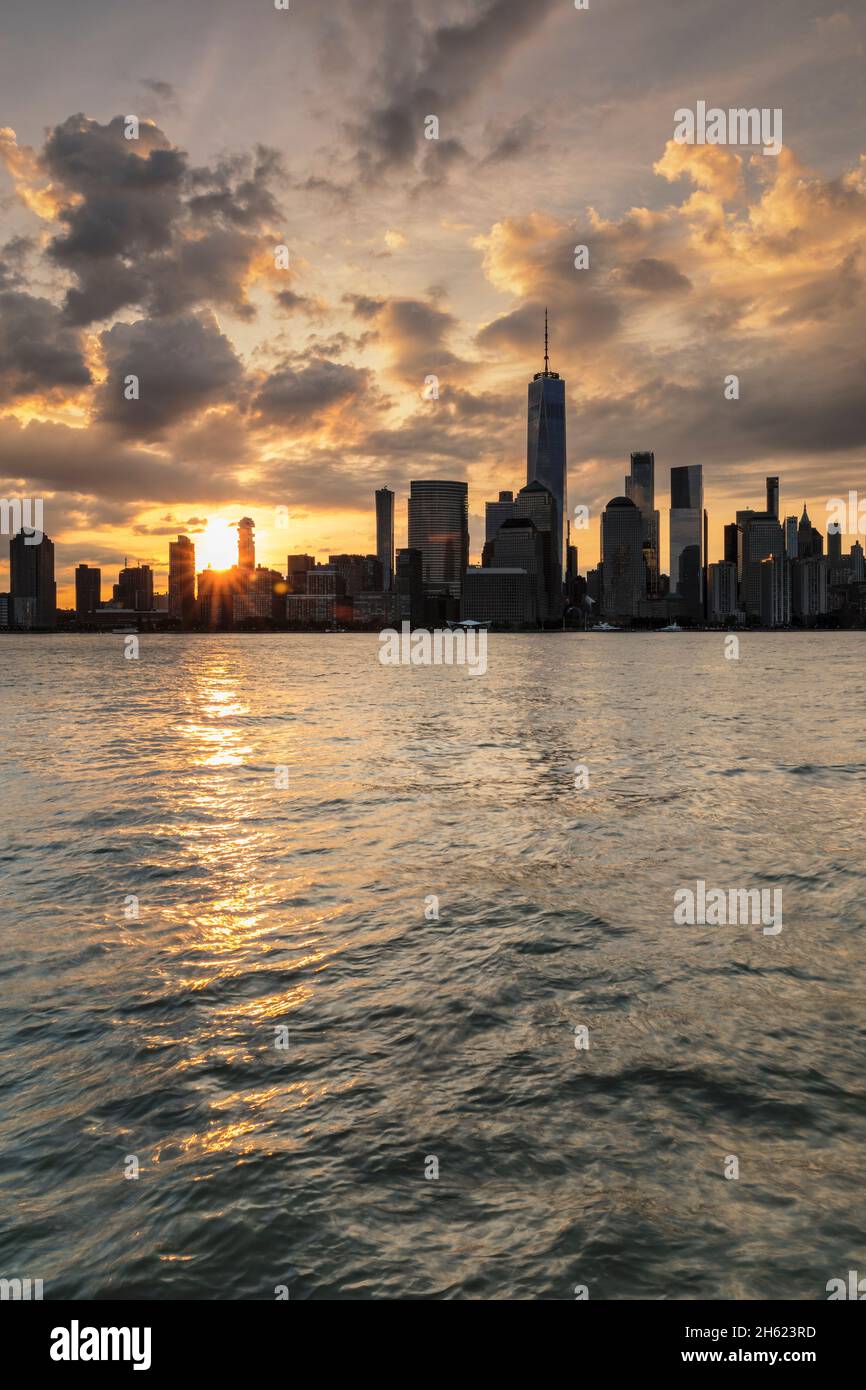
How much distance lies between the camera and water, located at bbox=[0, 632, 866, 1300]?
868cm

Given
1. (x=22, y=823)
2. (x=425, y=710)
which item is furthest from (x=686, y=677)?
(x=22, y=823)

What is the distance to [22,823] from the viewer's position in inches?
1194

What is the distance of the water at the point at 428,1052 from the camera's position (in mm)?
8680

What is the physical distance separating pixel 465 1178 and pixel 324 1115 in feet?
7.25

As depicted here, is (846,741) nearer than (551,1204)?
No

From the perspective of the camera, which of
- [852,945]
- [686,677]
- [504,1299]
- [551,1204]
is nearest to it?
[504,1299]

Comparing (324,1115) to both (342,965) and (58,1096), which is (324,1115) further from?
(342,965)

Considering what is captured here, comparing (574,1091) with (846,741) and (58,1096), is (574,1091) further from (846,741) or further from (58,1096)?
(846,741)

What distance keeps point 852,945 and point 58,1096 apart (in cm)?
1475

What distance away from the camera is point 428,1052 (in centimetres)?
1269
